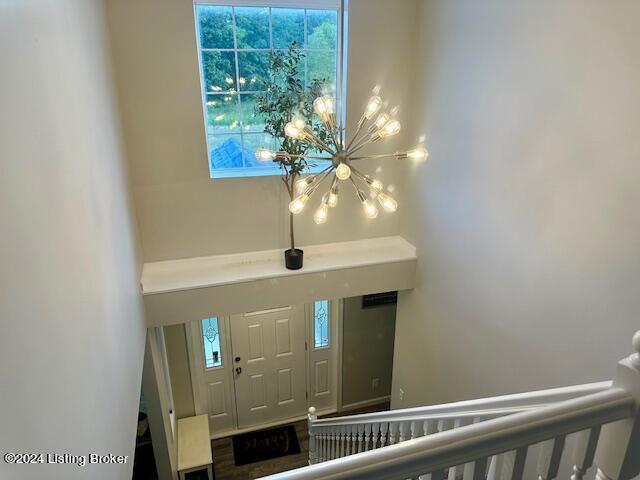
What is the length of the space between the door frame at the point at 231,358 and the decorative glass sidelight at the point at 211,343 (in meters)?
0.05

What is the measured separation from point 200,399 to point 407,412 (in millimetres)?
4078

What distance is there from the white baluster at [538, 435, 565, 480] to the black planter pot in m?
2.85

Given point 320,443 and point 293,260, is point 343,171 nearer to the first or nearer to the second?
point 293,260

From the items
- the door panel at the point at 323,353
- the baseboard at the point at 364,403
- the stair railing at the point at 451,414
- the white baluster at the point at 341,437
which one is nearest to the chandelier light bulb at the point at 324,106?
the stair railing at the point at 451,414

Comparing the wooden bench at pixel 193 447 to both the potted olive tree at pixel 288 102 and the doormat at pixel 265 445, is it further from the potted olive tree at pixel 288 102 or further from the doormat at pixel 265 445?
the potted olive tree at pixel 288 102

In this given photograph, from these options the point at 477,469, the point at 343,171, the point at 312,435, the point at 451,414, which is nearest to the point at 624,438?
the point at 477,469

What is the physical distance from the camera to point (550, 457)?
109 centimetres

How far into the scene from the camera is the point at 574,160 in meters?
2.29

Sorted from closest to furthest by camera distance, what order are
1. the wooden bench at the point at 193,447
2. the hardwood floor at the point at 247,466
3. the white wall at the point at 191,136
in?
the white wall at the point at 191,136 < the wooden bench at the point at 193,447 < the hardwood floor at the point at 247,466

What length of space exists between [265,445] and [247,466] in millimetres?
371

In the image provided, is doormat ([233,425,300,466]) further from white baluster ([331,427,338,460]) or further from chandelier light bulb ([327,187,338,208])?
chandelier light bulb ([327,187,338,208])

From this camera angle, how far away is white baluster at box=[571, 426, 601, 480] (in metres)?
1.09

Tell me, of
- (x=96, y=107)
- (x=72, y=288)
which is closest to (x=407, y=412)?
(x=72, y=288)

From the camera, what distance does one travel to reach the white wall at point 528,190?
6.84 ft
